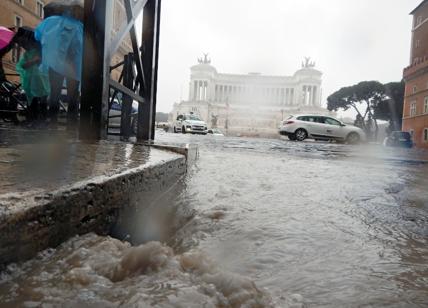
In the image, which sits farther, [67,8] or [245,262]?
[67,8]

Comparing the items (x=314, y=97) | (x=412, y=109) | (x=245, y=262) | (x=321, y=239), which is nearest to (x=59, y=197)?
(x=245, y=262)

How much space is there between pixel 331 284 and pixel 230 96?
83.9 m

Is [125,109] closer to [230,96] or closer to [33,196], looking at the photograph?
[33,196]

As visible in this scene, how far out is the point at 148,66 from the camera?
4.98m

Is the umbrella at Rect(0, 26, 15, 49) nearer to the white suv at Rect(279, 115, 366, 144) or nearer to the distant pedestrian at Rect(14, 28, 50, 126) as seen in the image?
the distant pedestrian at Rect(14, 28, 50, 126)

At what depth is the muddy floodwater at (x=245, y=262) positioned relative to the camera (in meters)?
0.82

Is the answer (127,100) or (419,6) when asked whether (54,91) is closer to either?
(127,100)

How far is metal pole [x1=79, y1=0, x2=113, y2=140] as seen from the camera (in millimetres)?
3264

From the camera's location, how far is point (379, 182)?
10.6 ft

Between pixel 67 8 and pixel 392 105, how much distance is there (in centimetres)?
5158

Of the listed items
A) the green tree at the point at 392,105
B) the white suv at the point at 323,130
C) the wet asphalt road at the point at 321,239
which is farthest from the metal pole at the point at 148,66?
the green tree at the point at 392,105

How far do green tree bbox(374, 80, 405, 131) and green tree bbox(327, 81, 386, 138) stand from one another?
2.85ft

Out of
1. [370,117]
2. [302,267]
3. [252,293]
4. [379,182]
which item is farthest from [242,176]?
[370,117]

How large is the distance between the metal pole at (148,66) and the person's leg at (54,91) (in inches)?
42.0
